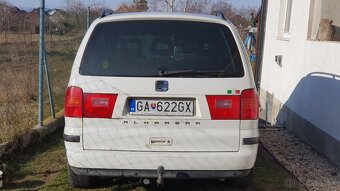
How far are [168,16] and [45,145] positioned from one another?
340cm

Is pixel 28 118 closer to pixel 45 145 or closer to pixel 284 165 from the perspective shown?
pixel 45 145

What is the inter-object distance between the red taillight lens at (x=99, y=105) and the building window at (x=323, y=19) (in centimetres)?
439

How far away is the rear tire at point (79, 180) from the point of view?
4734mm

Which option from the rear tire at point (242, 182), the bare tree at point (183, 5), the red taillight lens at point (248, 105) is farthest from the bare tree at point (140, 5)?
the red taillight lens at point (248, 105)

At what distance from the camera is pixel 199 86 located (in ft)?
13.3

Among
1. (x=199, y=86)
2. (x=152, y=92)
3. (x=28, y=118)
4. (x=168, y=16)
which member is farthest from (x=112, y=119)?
(x=28, y=118)

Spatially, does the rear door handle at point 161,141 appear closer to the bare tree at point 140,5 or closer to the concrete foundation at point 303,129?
the concrete foundation at point 303,129

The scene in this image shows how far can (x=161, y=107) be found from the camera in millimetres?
4070

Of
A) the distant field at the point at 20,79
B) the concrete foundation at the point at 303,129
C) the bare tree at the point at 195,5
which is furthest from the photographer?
the bare tree at the point at 195,5

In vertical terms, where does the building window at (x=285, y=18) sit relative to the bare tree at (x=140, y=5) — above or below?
below

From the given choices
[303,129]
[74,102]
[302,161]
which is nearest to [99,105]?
[74,102]

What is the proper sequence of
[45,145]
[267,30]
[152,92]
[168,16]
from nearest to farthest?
[152,92] → [168,16] → [45,145] → [267,30]

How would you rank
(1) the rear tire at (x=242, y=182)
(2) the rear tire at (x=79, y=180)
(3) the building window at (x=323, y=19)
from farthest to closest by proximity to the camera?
(3) the building window at (x=323, y=19) → (1) the rear tire at (x=242, y=182) → (2) the rear tire at (x=79, y=180)

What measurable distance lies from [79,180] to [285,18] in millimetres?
7103
